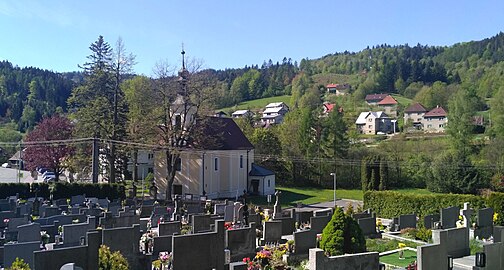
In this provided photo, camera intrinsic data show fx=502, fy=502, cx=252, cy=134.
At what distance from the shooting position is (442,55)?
17038 cm

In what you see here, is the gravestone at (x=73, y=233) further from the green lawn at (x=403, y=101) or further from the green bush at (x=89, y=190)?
the green lawn at (x=403, y=101)

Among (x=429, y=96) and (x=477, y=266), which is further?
(x=429, y=96)

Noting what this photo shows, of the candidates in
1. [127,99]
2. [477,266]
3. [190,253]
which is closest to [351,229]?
[477,266]

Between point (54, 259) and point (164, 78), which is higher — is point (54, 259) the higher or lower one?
the lower one

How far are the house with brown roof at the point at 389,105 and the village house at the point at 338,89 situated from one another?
2549cm

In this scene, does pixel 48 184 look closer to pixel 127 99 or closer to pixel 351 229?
pixel 127 99

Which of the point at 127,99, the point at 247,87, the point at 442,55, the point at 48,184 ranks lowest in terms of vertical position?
the point at 48,184

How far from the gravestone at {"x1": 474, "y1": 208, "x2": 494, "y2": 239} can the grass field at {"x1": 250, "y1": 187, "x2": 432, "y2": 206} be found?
21.7m

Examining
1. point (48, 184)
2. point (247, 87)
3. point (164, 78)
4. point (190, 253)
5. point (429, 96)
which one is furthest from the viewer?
point (247, 87)

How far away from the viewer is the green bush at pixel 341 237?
14.4 m

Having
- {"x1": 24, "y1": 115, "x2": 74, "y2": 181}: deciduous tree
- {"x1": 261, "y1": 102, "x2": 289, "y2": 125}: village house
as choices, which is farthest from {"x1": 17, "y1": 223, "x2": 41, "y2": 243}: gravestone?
{"x1": 261, "y1": 102, "x2": 289, "y2": 125}: village house

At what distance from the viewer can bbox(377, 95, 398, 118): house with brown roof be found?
377 feet

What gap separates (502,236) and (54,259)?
1133 cm

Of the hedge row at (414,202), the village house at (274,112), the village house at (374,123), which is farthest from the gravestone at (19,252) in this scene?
the village house at (274,112)
